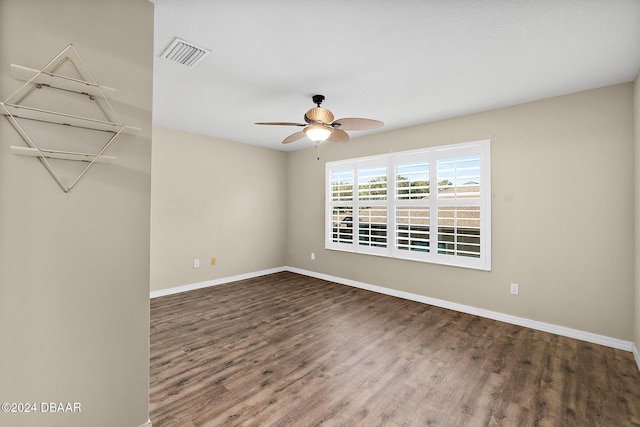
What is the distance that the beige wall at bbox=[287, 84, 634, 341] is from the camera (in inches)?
108

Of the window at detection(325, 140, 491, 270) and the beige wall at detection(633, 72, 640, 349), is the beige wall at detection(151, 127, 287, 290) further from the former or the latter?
the beige wall at detection(633, 72, 640, 349)

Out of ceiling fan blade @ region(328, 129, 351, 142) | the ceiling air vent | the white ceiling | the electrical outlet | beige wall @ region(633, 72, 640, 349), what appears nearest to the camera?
the white ceiling

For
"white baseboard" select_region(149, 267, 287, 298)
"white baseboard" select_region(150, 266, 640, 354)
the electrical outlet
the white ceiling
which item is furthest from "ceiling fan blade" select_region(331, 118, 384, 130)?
"white baseboard" select_region(149, 267, 287, 298)

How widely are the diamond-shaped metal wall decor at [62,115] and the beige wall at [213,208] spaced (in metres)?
2.89

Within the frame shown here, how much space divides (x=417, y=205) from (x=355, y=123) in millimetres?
1821

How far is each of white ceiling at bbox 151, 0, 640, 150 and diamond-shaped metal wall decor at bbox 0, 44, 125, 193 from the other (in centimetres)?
71

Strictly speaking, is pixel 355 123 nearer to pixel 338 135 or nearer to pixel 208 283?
pixel 338 135

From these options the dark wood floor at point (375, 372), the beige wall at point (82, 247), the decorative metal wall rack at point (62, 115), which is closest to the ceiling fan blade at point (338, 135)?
the beige wall at point (82, 247)

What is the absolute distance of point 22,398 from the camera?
1.29 m

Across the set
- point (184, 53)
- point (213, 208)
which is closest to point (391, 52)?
point (184, 53)

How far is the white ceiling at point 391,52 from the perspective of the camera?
1763 mm

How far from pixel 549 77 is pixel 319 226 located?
381 centimetres

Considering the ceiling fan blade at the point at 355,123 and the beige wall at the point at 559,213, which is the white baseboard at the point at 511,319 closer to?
the beige wall at the point at 559,213

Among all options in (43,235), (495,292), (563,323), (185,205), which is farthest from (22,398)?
(563,323)
